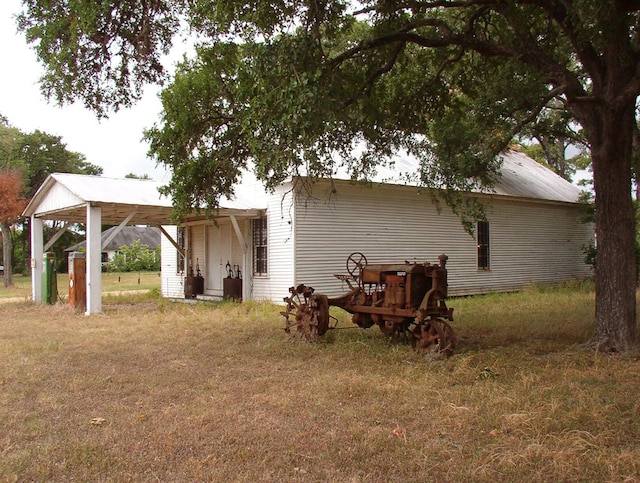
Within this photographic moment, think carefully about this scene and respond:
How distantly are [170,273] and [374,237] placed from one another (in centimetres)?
785

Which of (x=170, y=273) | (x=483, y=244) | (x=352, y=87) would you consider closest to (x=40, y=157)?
(x=170, y=273)

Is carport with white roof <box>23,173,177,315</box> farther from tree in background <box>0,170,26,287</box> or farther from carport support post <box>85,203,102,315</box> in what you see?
tree in background <box>0,170,26,287</box>

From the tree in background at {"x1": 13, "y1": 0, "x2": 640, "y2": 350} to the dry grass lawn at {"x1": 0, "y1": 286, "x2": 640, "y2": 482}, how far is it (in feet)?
7.44

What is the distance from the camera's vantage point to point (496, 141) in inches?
361

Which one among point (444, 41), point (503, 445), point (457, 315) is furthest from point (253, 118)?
point (457, 315)

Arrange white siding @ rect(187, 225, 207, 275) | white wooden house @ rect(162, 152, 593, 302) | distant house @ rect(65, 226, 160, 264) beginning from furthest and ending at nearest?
1. distant house @ rect(65, 226, 160, 264)
2. white siding @ rect(187, 225, 207, 275)
3. white wooden house @ rect(162, 152, 593, 302)

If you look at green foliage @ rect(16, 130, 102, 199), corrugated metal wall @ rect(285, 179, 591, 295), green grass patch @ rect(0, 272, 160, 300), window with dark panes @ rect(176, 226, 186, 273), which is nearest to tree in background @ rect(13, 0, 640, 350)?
corrugated metal wall @ rect(285, 179, 591, 295)

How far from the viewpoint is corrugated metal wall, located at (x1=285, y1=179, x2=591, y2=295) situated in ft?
48.8

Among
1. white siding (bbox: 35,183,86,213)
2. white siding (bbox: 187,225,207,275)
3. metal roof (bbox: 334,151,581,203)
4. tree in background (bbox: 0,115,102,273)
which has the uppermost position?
tree in background (bbox: 0,115,102,273)

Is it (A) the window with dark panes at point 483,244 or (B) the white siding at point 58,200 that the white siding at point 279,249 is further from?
(A) the window with dark panes at point 483,244

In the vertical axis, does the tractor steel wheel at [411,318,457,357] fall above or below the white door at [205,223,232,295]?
below

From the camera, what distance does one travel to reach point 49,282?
52.7 ft

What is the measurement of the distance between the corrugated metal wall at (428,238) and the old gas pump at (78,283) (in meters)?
5.42

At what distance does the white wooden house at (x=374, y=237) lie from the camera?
1481cm
